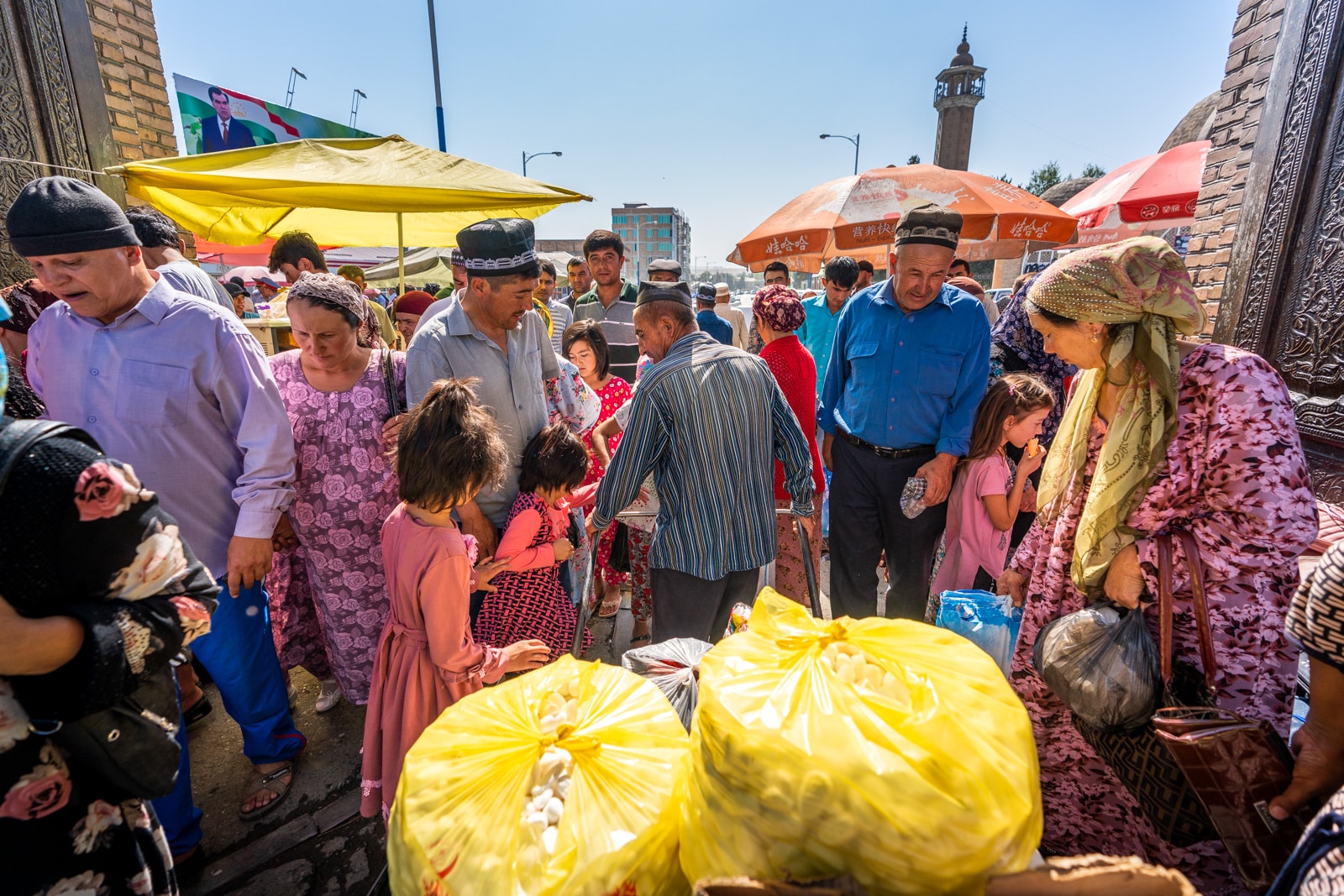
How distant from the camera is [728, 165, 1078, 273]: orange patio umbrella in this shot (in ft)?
20.2

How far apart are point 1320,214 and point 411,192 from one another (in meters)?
4.93

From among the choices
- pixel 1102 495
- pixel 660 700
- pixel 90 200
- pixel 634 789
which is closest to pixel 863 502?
pixel 1102 495

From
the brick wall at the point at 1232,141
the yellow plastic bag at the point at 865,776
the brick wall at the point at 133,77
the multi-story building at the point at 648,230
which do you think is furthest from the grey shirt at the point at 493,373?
the multi-story building at the point at 648,230

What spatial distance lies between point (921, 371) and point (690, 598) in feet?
5.53

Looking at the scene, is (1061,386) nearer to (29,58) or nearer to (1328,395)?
(1328,395)

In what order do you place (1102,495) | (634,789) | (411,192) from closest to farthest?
(634,789), (1102,495), (411,192)

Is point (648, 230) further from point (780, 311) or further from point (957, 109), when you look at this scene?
point (780, 311)

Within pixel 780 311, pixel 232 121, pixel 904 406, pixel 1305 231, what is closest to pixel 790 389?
pixel 780 311

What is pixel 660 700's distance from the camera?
116 centimetres

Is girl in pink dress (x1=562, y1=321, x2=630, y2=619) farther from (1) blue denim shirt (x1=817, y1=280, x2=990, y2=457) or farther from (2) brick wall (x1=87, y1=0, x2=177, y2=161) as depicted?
(2) brick wall (x1=87, y1=0, x2=177, y2=161)

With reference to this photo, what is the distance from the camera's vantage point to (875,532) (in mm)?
3246

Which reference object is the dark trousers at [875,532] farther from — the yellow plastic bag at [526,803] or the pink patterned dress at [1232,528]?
the yellow plastic bag at [526,803]

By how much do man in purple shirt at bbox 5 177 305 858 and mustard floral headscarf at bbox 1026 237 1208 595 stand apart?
2.82 metres

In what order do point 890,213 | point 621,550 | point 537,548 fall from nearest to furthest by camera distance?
point 537,548 → point 621,550 → point 890,213
